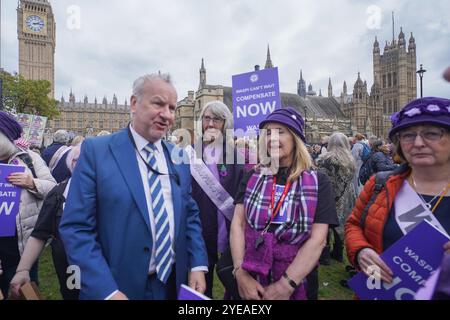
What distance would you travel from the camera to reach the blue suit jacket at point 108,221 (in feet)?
5.78

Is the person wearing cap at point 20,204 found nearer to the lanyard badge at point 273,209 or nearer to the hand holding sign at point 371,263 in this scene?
the lanyard badge at point 273,209

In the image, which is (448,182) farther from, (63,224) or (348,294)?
(348,294)

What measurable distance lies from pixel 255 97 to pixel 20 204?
355 centimetres

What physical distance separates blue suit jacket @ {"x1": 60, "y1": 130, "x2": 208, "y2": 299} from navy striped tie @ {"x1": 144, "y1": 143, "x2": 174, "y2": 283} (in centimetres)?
9

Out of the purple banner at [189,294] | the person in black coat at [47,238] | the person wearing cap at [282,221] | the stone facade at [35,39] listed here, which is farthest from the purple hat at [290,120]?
the stone facade at [35,39]

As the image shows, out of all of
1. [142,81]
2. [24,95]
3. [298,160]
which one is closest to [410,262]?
[298,160]

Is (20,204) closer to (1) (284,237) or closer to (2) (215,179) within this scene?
(2) (215,179)

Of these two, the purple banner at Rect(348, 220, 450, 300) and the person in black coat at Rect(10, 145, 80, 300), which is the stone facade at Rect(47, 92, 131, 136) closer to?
the person in black coat at Rect(10, 145, 80, 300)

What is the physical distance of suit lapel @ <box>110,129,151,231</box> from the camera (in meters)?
1.89

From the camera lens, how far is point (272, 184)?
2.36 meters

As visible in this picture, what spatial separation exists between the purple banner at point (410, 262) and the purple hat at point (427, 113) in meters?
0.66

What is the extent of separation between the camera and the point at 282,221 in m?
2.20

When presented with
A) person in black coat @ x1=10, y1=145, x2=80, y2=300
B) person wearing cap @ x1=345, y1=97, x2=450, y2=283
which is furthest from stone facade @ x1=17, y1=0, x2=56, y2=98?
person wearing cap @ x1=345, y1=97, x2=450, y2=283
